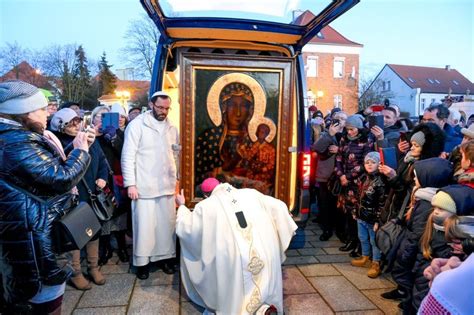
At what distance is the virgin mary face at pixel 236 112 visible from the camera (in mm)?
4316

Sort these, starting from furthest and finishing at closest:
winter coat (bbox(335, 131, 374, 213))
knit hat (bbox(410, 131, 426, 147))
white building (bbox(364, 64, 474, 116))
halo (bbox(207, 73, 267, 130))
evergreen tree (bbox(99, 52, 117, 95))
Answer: white building (bbox(364, 64, 474, 116)), evergreen tree (bbox(99, 52, 117, 95)), winter coat (bbox(335, 131, 374, 213)), halo (bbox(207, 73, 267, 130)), knit hat (bbox(410, 131, 426, 147))

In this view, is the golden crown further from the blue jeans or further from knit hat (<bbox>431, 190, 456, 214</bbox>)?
knit hat (<bbox>431, 190, 456, 214</bbox>)

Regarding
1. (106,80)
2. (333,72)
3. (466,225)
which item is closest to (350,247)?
(466,225)

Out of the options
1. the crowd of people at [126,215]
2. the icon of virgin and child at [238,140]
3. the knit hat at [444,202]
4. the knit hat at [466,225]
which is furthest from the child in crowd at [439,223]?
the icon of virgin and child at [238,140]

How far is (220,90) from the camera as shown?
13.9 ft

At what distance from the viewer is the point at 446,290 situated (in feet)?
3.52

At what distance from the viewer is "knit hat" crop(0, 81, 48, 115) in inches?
79.6

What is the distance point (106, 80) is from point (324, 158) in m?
38.2

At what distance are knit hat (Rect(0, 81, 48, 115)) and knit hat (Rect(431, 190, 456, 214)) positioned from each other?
8.87ft

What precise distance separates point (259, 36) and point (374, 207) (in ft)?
8.20

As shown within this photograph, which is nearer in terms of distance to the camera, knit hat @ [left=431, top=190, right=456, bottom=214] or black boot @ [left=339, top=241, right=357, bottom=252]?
knit hat @ [left=431, top=190, right=456, bottom=214]

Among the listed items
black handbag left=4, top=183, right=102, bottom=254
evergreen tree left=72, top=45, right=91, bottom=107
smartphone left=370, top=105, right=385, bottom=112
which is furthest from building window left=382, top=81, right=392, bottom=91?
black handbag left=4, top=183, right=102, bottom=254

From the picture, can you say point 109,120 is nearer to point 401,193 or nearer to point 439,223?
point 401,193

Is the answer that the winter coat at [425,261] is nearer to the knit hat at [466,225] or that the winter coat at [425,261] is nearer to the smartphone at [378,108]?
the knit hat at [466,225]
